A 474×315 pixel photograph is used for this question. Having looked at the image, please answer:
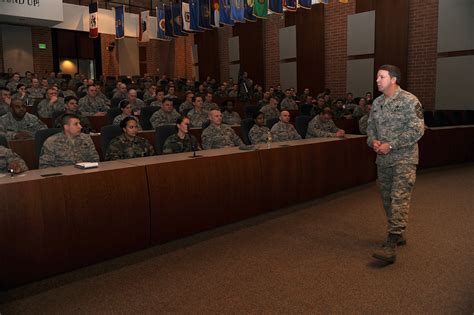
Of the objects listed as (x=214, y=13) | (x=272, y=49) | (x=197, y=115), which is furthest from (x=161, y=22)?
(x=197, y=115)

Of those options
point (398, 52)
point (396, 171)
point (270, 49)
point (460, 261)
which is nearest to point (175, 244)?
point (396, 171)

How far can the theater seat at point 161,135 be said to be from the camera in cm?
521

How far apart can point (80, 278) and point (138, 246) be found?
56 cm

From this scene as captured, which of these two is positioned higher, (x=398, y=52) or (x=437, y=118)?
(x=398, y=52)

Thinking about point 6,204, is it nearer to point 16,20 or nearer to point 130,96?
point 130,96

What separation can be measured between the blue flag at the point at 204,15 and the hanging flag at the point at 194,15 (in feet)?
0.49

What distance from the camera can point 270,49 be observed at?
14.9 metres

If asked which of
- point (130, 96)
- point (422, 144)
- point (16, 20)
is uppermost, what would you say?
point (16, 20)

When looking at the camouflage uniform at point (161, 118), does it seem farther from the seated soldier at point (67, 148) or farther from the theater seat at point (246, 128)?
the seated soldier at point (67, 148)

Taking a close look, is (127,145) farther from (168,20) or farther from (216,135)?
(168,20)

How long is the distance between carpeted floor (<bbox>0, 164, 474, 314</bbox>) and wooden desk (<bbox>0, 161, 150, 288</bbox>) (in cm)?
13

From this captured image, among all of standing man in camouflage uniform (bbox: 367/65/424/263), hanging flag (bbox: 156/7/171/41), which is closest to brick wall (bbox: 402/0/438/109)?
standing man in camouflage uniform (bbox: 367/65/424/263)

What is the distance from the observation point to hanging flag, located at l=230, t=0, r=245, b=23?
1131 cm

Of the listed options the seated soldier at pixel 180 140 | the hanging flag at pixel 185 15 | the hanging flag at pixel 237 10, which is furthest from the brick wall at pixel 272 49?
the seated soldier at pixel 180 140
